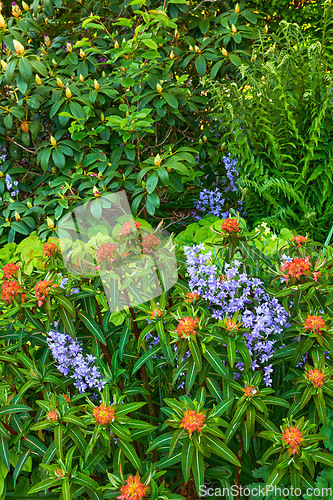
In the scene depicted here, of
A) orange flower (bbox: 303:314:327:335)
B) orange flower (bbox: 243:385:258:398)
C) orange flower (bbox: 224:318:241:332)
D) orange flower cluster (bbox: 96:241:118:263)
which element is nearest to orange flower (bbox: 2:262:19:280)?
orange flower cluster (bbox: 96:241:118:263)

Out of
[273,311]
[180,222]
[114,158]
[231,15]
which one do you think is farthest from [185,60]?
[273,311]

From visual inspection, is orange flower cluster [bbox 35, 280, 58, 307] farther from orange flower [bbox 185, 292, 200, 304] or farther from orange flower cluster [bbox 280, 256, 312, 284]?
orange flower cluster [bbox 280, 256, 312, 284]

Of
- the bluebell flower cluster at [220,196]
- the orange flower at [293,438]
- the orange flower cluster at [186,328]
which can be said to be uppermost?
the orange flower cluster at [186,328]

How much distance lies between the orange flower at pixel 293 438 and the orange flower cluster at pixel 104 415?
1.47ft

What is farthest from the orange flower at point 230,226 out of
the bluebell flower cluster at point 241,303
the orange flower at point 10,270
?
the orange flower at point 10,270

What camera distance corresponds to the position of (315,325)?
113cm

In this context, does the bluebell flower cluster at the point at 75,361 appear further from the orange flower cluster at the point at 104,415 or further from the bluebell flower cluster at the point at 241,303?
the bluebell flower cluster at the point at 241,303

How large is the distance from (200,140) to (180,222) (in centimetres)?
67

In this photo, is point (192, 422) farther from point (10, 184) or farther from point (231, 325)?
point (10, 184)

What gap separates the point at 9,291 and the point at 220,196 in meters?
2.27

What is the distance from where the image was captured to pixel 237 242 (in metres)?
1.43

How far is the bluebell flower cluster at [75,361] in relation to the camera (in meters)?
1.29

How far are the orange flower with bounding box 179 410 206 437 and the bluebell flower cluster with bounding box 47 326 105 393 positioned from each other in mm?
390

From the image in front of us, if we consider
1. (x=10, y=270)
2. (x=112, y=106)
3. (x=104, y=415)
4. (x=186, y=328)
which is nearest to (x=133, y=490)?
(x=104, y=415)
